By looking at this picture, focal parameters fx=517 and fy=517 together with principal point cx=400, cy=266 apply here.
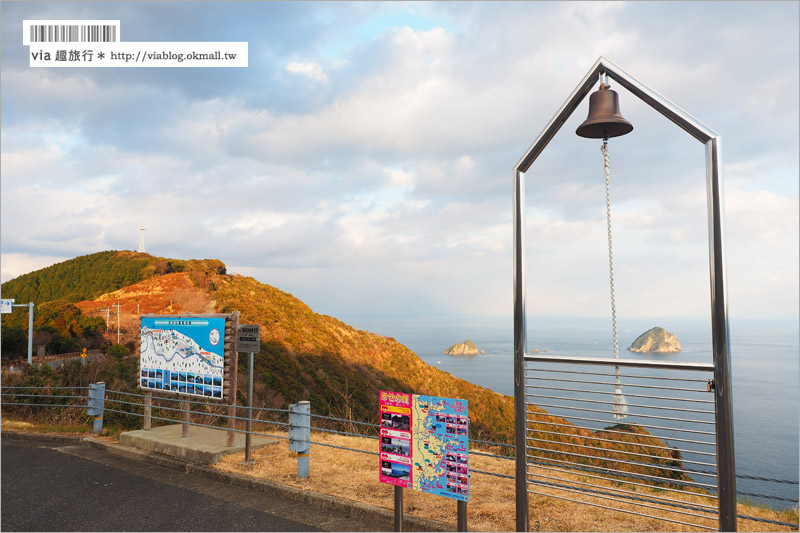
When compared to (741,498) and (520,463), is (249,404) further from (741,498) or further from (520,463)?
(741,498)

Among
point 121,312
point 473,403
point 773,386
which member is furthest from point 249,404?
point 121,312

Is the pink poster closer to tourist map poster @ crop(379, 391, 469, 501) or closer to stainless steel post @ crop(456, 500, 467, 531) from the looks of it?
tourist map poster @ crop(379, 391, 469, 501)

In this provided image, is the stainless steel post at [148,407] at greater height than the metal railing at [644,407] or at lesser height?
lesser

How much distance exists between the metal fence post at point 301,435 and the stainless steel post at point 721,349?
4020 mm

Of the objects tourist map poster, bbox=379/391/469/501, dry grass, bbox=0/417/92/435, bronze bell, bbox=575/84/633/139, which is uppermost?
bronze bell, bbox=575/84/633/139

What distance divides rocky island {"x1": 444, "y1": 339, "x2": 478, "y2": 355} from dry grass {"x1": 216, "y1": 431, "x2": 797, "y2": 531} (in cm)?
3108

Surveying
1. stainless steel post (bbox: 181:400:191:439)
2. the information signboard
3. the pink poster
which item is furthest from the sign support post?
the pink poster

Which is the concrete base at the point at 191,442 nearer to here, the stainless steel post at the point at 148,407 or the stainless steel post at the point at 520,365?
the stainless steel post at the point at 148,407

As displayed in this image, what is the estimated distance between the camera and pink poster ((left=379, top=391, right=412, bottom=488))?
3.99 meters

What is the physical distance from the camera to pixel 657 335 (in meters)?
4.96

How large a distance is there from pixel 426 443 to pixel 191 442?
15.4ft

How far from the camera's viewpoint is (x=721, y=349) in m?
3.44

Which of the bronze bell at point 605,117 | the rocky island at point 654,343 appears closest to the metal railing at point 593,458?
the rocky island at point 654,343

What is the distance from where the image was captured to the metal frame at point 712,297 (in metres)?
3.41
